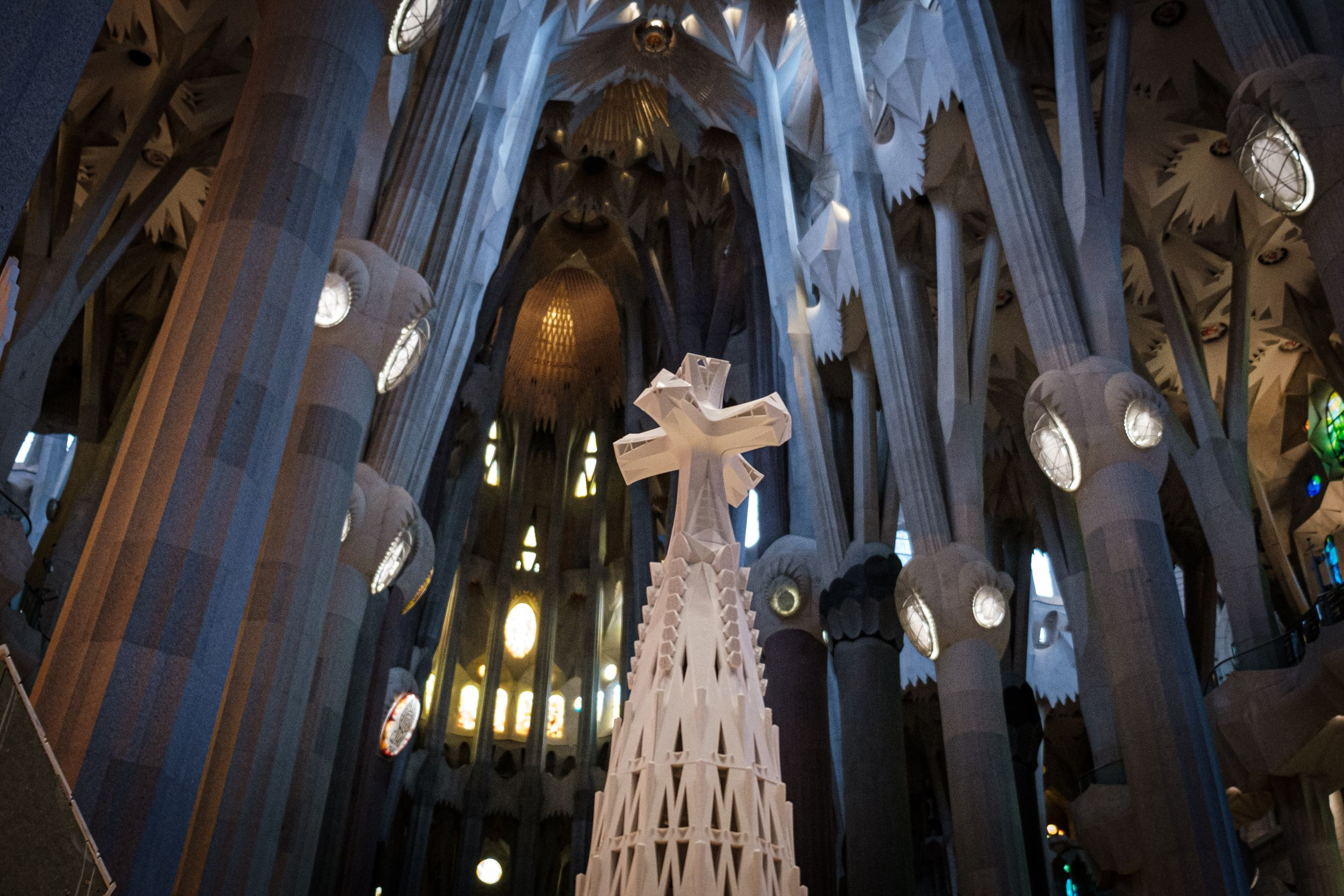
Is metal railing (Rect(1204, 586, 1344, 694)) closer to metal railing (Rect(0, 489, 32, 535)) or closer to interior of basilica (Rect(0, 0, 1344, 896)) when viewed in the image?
interior of basilica (Rect(0, 0, 1344, 896))

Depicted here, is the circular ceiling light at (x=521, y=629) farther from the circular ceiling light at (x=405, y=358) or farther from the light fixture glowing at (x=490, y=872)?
the circular ceiling light at (x=405, y=358)

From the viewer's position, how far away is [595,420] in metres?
28.5

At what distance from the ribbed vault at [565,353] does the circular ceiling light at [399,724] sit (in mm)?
11002

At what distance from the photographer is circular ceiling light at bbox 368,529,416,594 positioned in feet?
37.5

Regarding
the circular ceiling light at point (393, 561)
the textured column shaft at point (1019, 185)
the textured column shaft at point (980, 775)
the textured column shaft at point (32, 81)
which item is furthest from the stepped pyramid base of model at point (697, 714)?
the textured column shaft at point (980, 775)

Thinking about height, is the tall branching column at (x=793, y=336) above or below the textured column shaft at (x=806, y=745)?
above

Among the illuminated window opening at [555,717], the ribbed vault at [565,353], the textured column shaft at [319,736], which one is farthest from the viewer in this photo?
the ribbed vault at [565,353]

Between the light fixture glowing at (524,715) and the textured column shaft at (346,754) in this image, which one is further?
the light fixture glowing at (524,715)

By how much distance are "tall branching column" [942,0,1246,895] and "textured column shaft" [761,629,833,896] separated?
4.95 meters

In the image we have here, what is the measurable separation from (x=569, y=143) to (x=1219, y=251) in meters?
13.3

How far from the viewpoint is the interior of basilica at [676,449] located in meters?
5.07

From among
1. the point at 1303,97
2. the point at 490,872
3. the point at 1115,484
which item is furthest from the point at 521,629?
the point at 1303,97

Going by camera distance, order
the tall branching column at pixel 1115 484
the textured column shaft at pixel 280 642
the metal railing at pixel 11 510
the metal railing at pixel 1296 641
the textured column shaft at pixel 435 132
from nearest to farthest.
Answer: the textured column shaft at pixel 280 642, the tall branching column at pixel 1115 484, the textured column shaft at pixel 435 132, the metal railing at pixel 1296 641, the metal railing at pixel 11 510

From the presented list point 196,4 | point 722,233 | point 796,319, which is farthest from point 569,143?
point 196,4
